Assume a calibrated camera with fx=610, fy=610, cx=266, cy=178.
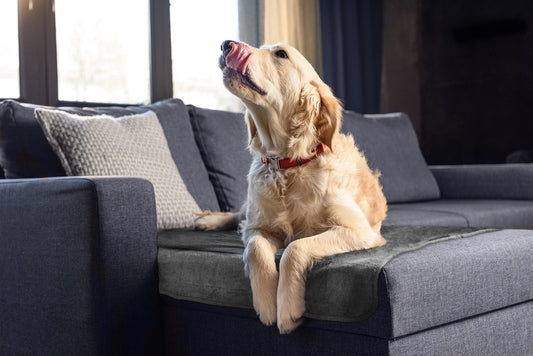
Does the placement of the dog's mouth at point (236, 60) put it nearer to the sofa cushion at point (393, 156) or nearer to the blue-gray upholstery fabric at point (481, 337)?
the blue-gray upholstery fabric at point (481, 337)

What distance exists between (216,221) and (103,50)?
169cm

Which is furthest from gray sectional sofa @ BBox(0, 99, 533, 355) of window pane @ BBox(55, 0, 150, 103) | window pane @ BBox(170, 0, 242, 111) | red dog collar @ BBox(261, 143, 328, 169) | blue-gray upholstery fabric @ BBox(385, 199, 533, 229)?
window pane @ BBox(170, 0, 242, 111)

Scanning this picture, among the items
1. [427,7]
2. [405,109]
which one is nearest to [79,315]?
[405,109]

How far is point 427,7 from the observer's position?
213 inches

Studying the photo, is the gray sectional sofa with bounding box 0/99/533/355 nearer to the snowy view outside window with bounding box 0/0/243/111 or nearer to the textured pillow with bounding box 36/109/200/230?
the textured pillow with bounding box 36/109/200/230

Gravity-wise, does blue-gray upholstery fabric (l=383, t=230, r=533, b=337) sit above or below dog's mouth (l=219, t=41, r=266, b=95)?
below

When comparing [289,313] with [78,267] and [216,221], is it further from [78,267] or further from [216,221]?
[216,221]

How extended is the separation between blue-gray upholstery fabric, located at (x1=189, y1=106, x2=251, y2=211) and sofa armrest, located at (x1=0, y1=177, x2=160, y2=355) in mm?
871

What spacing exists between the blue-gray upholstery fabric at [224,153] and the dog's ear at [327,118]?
98 centimetres

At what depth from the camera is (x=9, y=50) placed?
3.01 metres

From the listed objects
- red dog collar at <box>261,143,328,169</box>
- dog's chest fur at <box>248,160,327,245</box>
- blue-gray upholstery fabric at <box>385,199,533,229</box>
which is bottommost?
blue-gray upholstery fabric at <box>385,199,533,229</box>

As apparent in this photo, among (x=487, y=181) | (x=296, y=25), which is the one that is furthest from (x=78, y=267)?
(x=296, y=25)

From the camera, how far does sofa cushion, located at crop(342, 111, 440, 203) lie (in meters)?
3.46

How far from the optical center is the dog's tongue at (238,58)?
65.2 inches
